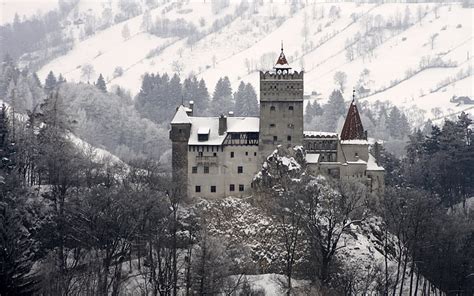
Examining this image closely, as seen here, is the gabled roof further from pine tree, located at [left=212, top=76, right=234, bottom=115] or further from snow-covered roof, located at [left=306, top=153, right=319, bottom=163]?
pine tree, located at [left=212, top=76, right=234, bottom=115]

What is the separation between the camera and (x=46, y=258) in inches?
2532

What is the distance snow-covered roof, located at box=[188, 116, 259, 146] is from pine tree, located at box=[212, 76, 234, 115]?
221 feet

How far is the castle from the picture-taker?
251 feet

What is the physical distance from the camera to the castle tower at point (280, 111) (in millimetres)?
76500

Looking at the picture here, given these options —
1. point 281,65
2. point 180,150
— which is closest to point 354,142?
point 281,65

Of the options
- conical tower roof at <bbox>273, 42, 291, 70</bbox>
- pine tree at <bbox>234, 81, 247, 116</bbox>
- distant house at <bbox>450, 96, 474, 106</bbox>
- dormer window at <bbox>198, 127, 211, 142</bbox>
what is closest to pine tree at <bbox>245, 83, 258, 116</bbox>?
pine tree at <bbox>234, 81, 247, 116</bbox>

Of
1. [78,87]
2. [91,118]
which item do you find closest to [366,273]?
[91,118]

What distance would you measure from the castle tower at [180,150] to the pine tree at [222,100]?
6896 cm

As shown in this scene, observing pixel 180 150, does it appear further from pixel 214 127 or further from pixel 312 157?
pixel 312 157

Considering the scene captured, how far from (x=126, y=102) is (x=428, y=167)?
77.4 meters

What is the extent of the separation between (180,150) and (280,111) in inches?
358

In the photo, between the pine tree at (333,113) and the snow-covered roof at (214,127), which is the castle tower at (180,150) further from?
the pine tree at (333,113)

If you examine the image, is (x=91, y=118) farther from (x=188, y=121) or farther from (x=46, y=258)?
(x=46, y=258)

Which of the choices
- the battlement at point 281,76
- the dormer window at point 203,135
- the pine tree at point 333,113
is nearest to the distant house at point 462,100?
the pine tree at point 333,113
